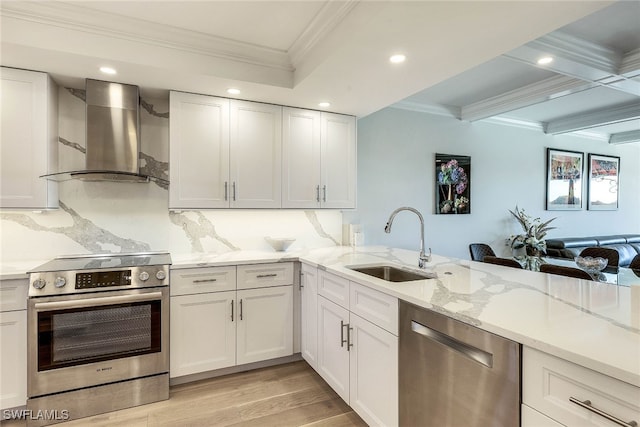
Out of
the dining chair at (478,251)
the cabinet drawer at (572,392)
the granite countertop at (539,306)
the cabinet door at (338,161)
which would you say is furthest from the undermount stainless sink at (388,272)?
the dining chair at (478,251)

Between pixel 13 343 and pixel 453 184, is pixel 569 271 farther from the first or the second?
pixel 13 343

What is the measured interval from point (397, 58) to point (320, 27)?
0.54 m

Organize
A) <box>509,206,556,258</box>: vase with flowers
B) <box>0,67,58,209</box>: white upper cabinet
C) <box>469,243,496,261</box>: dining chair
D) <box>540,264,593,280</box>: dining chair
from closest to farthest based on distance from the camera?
<box>0,67,58,209</box>: white upper cabinet → <box>540,264,593,280</box>: dining chair → <box>469,243,496,261</box>: dining chair → <box>509,206,556,258</box>: vase with flowers

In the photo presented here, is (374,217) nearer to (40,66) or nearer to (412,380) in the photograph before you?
(412,380)

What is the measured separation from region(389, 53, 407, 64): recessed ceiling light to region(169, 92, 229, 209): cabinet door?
149 centimetres

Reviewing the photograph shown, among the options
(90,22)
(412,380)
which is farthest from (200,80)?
(412,380)

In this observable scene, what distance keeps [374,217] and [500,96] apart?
205cm

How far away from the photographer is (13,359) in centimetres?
209

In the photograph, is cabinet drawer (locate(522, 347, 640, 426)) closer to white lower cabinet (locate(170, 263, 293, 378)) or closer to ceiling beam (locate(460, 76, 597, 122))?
white lower cabinet (locate(170, 263, 293, 378))

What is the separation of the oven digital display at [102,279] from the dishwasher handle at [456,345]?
1.94 metres

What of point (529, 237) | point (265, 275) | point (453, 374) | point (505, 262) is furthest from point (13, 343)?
point (529, 237)

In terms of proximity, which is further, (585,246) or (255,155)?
(585,246)

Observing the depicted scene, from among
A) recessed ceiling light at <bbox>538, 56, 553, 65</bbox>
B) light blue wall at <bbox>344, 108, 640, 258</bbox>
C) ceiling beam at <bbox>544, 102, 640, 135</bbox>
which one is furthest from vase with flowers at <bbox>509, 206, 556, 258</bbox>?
recessed ceiling light at <bbox>538, 56, 553, 65</bbox>

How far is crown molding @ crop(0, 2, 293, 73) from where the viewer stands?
6.48 ft
